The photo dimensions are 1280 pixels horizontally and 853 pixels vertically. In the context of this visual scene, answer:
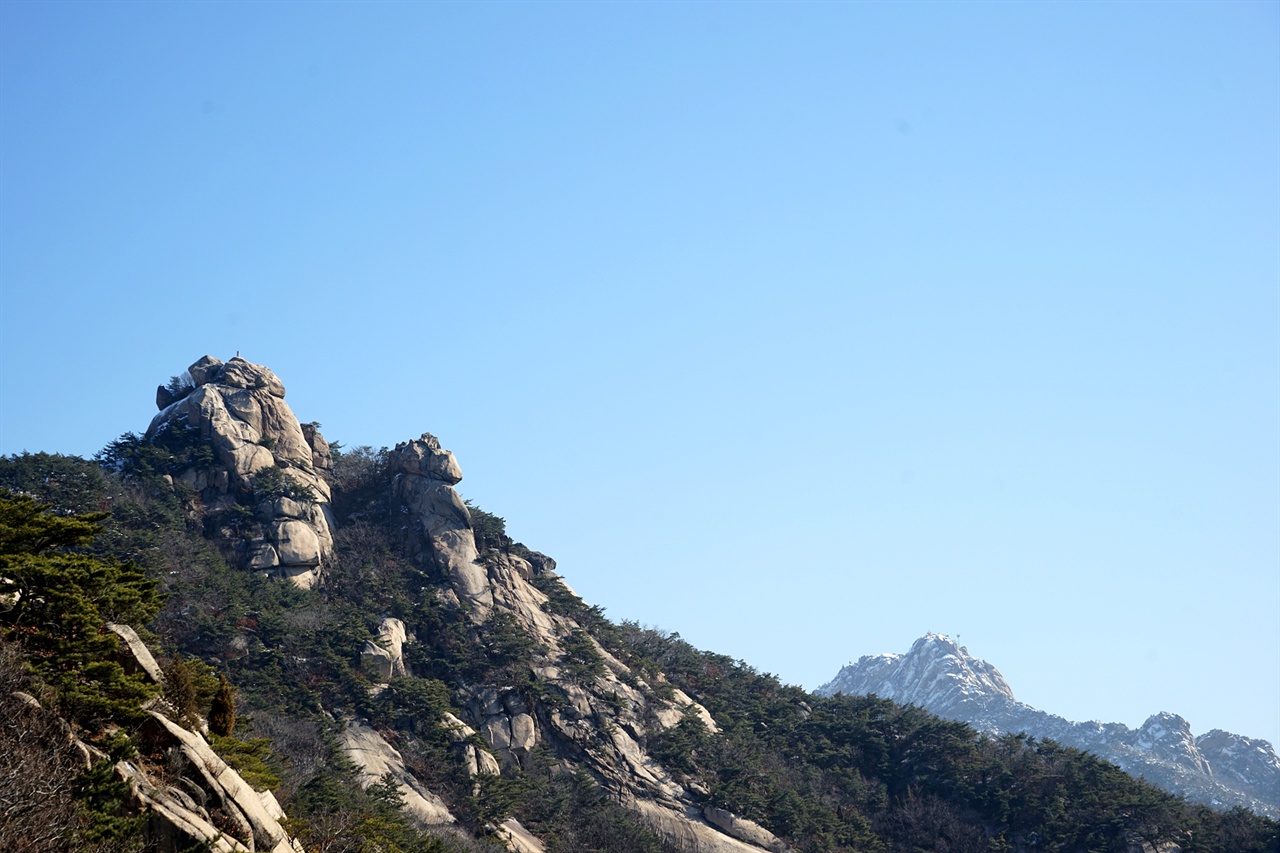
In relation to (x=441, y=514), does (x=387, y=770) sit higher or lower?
lower

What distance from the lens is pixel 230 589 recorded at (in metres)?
56.8

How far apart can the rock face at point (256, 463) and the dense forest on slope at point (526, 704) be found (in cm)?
105

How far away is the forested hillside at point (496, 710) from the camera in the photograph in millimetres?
50719

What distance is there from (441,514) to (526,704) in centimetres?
1612

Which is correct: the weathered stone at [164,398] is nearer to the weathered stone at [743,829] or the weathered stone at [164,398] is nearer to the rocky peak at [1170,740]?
the weathered stone at [743,829]

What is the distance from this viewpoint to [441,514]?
2749 inches

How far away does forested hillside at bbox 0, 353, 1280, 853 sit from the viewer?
50.7 metres

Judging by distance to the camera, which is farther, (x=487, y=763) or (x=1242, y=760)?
(x=1242, y=760)

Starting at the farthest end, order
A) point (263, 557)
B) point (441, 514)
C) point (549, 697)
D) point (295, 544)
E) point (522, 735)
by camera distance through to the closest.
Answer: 1. point (441, 514)
2. point (295, 544)
3. point (263, 557)
4. point (549, 697)
5. point (522, 735)

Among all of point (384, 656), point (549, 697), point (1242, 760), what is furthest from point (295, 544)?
point (1242, 760)

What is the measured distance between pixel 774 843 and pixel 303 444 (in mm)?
40264

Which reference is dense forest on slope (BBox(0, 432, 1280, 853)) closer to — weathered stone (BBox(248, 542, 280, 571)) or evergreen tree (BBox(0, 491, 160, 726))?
weathered stone (BBox(248, 542, 280, 571))

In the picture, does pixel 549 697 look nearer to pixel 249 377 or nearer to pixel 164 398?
pixel 249 377

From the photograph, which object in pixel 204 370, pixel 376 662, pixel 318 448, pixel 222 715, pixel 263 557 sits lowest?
pixel 222 715
